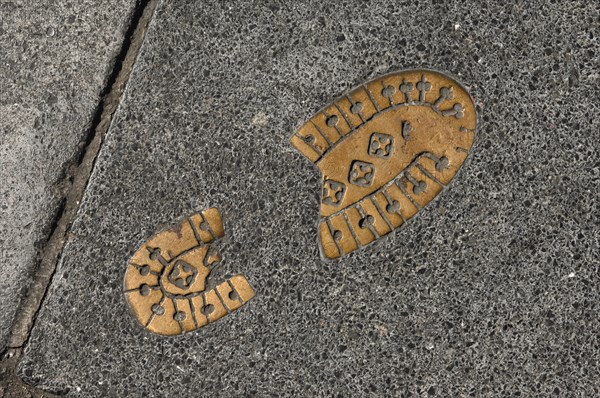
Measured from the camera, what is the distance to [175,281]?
1987 millimetres

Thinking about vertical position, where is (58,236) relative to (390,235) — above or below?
above

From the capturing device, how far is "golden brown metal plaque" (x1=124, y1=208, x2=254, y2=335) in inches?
78.3

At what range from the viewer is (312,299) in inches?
79.9

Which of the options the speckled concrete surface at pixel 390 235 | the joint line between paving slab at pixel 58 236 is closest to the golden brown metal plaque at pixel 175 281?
the speckled concrete surface at pixel 390 235

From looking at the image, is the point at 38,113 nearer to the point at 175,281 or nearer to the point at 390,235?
the point at 175,281

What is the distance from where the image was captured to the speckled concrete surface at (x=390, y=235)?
202cm

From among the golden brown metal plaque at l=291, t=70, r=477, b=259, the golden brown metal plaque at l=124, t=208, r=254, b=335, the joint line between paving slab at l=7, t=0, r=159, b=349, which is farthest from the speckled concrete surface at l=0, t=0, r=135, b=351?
the golden brown metal plaque at l=291, t=70, r=477, b=259

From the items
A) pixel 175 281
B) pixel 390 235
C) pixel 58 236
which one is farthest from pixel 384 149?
pixel 58 236

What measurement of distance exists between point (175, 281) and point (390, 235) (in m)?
0.66

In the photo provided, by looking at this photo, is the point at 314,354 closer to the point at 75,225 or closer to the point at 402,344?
the point at 402,344

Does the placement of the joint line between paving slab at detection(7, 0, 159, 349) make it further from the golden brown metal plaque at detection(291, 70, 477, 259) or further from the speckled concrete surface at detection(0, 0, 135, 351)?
the golden brown metal plaque at detection(291, 70, 477, 259)

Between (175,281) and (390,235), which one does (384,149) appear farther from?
(175,281)

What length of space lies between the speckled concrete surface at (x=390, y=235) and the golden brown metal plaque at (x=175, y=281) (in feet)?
0.14

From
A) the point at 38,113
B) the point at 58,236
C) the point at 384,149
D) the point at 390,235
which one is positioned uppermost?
the point at 38,113
